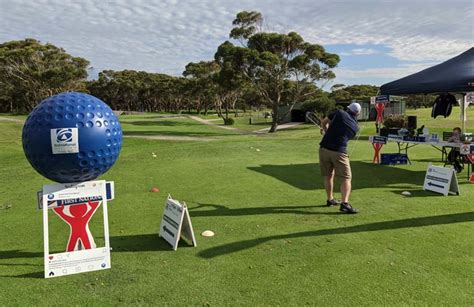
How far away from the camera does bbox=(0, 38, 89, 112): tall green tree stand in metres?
51.0

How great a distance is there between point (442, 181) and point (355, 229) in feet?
10.4

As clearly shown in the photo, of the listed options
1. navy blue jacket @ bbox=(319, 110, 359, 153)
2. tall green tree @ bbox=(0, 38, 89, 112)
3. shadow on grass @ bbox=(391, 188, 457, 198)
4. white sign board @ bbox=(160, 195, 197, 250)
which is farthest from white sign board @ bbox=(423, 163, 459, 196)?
tall green tree @ bbox=(0, 38, 89, 112)

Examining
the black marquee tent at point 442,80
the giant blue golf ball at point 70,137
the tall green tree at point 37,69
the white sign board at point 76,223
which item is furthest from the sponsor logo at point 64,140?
the tall green tree at point 37,69

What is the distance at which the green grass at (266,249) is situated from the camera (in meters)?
3.65

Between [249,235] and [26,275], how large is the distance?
8.53 ft

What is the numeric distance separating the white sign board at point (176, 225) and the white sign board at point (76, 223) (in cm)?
84

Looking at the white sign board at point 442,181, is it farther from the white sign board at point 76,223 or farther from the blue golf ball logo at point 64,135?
the blue golf ball logo at point 64,135

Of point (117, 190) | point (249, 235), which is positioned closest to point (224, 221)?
point (249, 235)

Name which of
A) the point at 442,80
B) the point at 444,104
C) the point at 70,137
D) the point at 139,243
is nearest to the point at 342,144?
the point at 139,243

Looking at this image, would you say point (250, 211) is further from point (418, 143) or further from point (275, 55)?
point (275, 55)

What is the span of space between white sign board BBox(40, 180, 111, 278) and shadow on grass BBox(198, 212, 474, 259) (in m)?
1.17

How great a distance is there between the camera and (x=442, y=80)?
31.3ft

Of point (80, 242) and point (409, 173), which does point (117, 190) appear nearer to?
point (80, 242)

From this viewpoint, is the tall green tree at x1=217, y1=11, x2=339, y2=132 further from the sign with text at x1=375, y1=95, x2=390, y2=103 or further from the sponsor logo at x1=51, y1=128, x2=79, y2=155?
the sponsor logo at x1=51, y1=128, x2=79, y2=155
